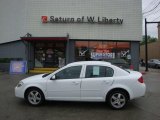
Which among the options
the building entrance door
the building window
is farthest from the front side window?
the building entrance door

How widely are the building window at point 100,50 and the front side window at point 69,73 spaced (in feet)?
51.9

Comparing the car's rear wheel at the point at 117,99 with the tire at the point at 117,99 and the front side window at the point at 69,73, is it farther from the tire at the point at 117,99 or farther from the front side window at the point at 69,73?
the front side window at the point at 69,73

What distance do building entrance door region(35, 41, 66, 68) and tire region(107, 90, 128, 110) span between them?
16.6 meters

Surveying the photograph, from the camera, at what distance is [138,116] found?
8172mm

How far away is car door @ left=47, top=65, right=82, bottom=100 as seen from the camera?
9.14m

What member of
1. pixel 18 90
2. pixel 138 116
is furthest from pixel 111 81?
pixel 18 90

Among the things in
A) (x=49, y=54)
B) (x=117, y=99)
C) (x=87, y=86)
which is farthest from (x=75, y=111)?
(x=49, y=54)

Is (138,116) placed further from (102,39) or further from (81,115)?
(102,39)

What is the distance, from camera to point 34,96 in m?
9.42

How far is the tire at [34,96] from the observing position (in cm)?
938

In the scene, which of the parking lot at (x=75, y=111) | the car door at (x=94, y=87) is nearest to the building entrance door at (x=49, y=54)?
the parking lot at (x=75, y=111)

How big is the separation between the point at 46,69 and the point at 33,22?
171 inches

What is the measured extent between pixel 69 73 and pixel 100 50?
16.0 metres

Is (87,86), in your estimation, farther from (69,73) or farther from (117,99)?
(117,99)
